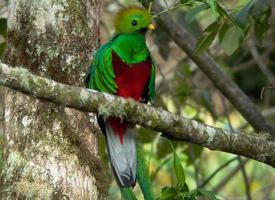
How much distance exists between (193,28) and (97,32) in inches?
65.2

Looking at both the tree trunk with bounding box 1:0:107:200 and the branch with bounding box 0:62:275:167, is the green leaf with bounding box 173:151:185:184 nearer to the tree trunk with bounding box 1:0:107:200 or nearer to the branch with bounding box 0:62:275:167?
the branch with bounding box 0:62:275:167

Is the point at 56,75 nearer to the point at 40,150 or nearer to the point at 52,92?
the point at 40,150

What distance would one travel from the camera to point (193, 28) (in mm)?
4988

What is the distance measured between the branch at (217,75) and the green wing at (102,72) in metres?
1.05

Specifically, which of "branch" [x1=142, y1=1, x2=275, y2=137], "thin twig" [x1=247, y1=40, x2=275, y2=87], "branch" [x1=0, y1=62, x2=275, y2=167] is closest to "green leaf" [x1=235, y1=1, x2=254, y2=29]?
"branch" [x1=0, y1=62, x2=275, y2=167]

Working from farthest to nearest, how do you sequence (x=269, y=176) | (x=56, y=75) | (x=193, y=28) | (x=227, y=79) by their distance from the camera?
(x=269, y=176) < (x=193, y=28) < (x=227, y=79) < (x=56, y=75)

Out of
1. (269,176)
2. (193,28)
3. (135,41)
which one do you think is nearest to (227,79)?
(193,28)

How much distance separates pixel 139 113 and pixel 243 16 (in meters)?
0.90

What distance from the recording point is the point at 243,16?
3426 millimetres

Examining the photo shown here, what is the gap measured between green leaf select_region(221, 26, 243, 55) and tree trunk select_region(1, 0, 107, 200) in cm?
70

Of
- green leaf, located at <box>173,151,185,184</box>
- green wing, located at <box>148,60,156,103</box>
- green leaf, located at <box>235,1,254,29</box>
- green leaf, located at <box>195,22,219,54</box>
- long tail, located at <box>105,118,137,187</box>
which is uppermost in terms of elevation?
green leaf, located at <box>235,1,254,29</box>

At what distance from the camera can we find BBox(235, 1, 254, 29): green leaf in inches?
134

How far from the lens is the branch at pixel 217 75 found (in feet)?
14.1

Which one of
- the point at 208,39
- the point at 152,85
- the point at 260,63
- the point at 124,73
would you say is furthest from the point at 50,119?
the point at 260,63
